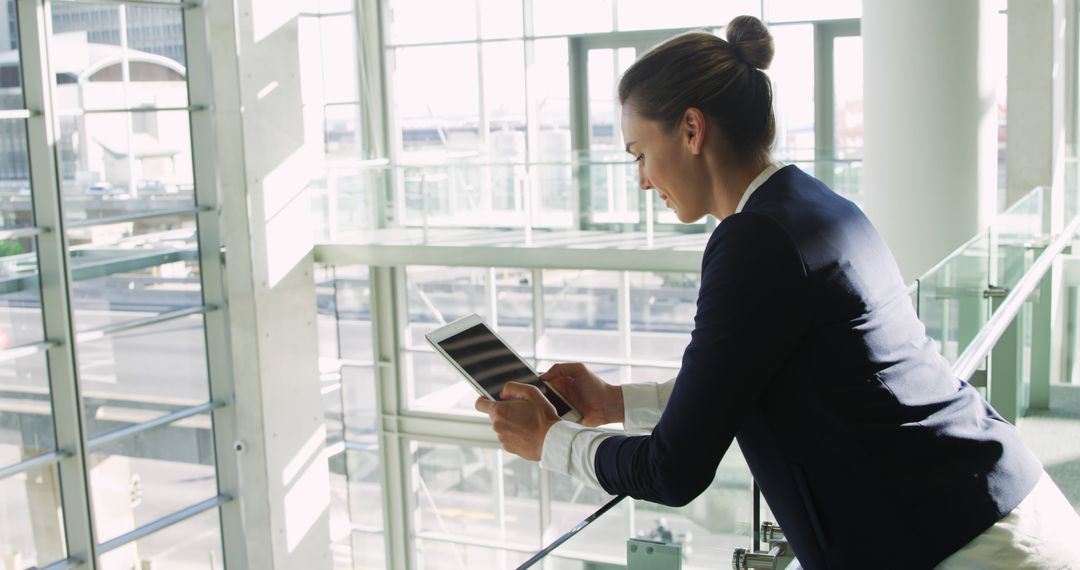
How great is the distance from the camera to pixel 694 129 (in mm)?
1706

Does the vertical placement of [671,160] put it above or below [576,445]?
above

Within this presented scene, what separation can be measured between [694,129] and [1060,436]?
13.7 ft

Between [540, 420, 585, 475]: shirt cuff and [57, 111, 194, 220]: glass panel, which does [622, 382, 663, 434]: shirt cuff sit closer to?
[540, 420, 585, 475]: shirt cuff

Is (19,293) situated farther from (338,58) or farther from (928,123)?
(928,123)

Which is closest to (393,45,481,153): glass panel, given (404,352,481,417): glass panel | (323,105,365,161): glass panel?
(323,105,365,161): glass panel

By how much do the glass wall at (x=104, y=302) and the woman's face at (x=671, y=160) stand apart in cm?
972

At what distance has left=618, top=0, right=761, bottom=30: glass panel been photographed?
14719 millimetres

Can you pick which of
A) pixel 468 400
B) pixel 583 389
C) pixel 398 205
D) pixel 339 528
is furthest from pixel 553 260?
pixel 583 389

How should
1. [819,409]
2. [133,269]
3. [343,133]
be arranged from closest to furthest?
[819,409], [133,269], [343,133]

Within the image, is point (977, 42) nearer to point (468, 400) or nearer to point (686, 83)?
point (686, 83)

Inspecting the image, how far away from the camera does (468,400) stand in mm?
16297

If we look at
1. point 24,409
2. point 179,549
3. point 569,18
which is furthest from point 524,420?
point 569,18

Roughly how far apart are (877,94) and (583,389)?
17.8 ft

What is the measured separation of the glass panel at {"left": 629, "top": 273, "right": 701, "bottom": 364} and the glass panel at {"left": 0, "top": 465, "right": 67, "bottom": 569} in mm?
7399
